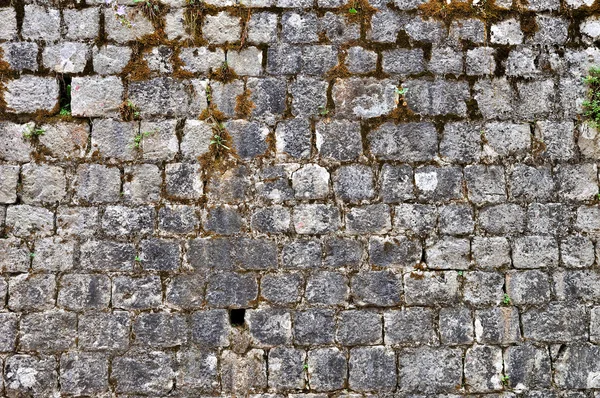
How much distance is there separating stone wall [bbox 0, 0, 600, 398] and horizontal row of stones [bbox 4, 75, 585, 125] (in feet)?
0.04

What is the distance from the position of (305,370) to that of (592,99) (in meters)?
2.73

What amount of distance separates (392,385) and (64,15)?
333 cm

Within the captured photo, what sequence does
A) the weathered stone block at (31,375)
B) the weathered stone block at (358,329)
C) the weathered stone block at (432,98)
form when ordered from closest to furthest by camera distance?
1. the weathered stone block at (31,375)
2. the weathered stone block at (358,329)
3. the weathered stone block at (432,98)

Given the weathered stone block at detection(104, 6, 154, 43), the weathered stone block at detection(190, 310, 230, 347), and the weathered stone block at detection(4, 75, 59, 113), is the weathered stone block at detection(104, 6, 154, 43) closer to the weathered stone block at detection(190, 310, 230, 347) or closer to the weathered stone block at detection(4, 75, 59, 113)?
the weathered stone block at detection(4, 75, 59, 113)

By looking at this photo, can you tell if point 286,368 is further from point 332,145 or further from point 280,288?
point 332,145

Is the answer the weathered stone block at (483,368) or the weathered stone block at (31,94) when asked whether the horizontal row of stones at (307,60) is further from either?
the weathered stone block at (483,368)

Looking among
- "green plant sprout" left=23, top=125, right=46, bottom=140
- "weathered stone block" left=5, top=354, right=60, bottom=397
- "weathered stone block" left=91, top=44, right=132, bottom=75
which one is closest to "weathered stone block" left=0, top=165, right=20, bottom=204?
"green plant sprout" left=23, top=125, right=46, bottom=140

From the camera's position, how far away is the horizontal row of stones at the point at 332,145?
3.88 metres

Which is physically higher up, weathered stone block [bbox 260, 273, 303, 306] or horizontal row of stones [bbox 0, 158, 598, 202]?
horizontal row of stones [bbox 0, 158, 598, 202]

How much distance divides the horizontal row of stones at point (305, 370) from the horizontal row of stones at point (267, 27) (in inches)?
76.4

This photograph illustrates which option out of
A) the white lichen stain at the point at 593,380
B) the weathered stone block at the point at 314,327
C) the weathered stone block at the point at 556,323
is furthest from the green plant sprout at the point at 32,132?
the white lichen stain at the point at 593,380

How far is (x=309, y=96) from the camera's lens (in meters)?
3.95

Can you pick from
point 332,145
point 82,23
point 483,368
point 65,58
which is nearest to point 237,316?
point 332,145

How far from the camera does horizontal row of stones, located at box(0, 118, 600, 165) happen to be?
388 cm
